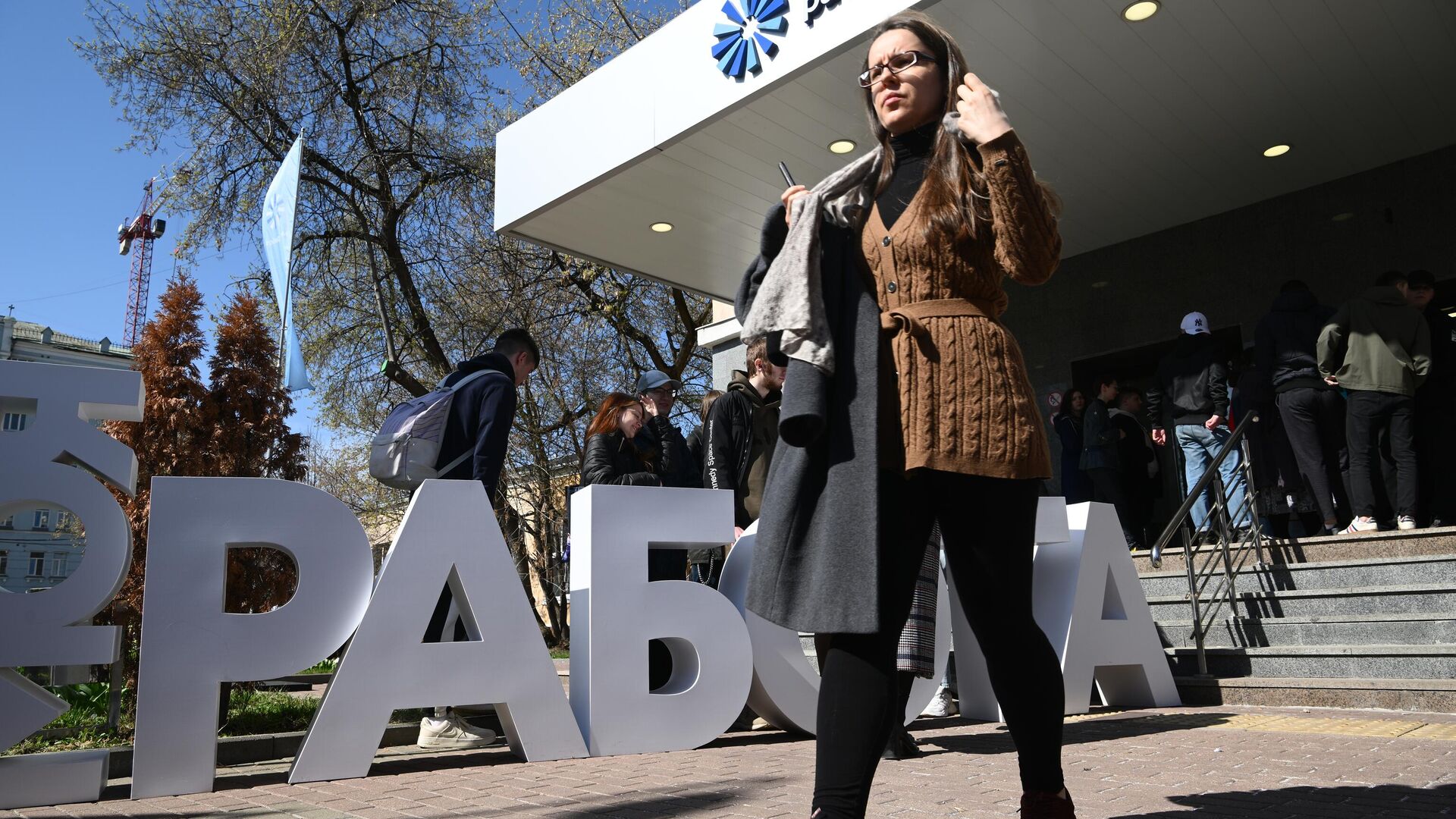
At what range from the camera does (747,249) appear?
1145 centimetres

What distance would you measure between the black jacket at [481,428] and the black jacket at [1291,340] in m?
5.68

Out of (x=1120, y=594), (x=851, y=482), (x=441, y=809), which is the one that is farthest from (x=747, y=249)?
(x=851, y=482)

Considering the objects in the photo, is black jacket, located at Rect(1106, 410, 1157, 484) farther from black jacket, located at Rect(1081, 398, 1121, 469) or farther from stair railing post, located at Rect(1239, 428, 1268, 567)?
stair railing post, located at Rect(1239, 428, 1268, 567)

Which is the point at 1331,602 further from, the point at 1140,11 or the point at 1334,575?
the point at 1140,11

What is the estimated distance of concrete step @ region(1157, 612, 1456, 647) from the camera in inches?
219

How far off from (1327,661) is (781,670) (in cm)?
324

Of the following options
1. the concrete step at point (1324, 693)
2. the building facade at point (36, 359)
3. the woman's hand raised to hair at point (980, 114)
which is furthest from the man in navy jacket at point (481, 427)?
the building facade at point (36, 359)

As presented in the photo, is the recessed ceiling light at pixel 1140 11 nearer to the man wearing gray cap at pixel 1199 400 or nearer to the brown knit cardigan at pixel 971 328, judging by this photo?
the man wearing gray cap at pixel 1199 400

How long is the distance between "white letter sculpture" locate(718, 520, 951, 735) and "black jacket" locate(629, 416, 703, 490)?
1176 mm

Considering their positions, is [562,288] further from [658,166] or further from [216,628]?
[216,628]

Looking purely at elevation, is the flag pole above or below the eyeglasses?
above

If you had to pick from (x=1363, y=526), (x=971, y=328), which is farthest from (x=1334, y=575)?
(x=971, y=328)

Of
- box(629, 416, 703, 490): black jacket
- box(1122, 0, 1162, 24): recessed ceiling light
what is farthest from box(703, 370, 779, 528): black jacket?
box(1122, 0, 1162, 24): recessed ceiling light

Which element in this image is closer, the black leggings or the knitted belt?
the black leggings
